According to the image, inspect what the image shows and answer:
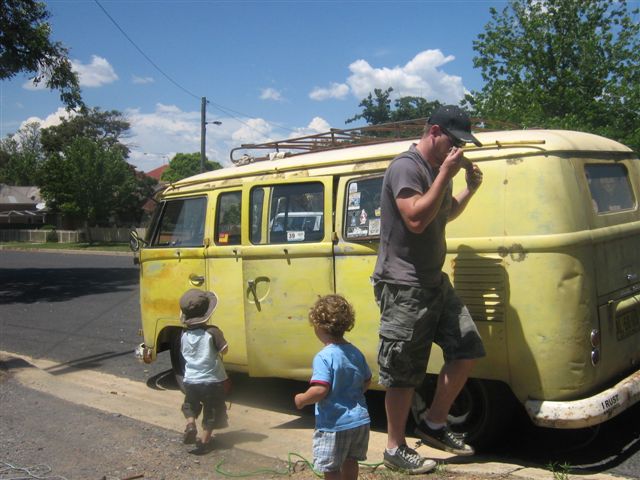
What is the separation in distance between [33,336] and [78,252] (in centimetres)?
2672

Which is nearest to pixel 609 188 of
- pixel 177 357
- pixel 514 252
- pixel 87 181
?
pixel 514 252

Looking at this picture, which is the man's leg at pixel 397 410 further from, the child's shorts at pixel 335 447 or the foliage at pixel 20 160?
the foliage at pixel 20 160

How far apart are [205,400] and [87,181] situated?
41.2m

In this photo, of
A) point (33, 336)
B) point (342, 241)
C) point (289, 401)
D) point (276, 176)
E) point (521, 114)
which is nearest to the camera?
point (342, 241)

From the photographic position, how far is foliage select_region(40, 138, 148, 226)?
140 feet

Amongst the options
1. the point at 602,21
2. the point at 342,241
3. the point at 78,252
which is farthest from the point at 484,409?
the point at 78,252

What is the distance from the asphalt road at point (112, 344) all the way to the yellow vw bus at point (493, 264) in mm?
463

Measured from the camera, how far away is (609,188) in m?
4.47

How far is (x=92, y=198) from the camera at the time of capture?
43.5 metres

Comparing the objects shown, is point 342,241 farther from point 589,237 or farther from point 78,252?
point 78,252

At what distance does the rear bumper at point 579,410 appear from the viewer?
368cm

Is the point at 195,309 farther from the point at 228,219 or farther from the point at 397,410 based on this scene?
the point at 397,410

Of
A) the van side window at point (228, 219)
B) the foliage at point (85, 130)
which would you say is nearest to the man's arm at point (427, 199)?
the van side window at point (228, 219)

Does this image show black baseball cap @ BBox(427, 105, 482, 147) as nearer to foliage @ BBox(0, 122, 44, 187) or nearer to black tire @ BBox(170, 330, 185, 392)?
black tire @ BBox(170, 330, 185, 392)
